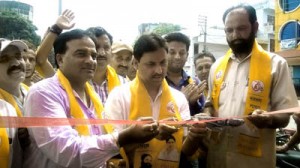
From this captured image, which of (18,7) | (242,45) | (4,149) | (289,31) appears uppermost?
(18,7)

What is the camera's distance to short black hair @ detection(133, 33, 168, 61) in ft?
8.68

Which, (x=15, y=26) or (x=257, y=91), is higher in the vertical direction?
(x=15, y=26)

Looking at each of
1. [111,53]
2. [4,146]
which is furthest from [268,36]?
[4,146]

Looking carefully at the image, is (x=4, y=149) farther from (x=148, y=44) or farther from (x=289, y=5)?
(x=289, y=5)

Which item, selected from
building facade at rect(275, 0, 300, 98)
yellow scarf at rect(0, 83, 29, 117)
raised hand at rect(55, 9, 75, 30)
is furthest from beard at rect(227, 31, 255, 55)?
building facade at rect(275, 0, 300, 98)

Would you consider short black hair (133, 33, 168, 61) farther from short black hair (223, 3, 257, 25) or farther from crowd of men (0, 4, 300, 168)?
short black hair (223, 3, 257, 25)

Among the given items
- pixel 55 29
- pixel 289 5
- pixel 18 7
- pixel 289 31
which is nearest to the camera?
pixel 55 29

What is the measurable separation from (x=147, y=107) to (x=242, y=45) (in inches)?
46.2

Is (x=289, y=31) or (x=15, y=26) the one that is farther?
(x=15, y=26)

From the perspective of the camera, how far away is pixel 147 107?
2.64 meters

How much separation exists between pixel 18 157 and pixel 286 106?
2.28 metres

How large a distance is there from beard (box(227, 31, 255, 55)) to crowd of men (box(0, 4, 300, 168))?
0.03ft

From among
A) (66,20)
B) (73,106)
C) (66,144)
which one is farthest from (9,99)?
(66,20)

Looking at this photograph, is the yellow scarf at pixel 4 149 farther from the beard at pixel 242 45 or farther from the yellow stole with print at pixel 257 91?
the beard at pixel 242 45
